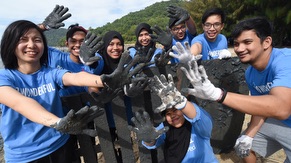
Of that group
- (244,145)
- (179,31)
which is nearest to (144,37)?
(179,31)

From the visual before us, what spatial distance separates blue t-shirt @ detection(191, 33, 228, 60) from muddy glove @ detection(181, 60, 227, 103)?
1355 millimetres

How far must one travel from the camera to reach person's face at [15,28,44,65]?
1.59 metres

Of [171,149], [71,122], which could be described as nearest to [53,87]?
[71,122]

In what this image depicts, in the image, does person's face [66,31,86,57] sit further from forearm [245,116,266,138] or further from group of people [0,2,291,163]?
forearm [245,116,266,138]

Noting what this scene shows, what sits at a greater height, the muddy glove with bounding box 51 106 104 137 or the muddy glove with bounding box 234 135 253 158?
the muddy glove with bounding box 51 106 104 137

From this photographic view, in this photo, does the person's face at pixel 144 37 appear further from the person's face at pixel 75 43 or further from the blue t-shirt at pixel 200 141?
the blue t-shirt at pixel 200 141

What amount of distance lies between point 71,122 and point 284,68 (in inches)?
62.4

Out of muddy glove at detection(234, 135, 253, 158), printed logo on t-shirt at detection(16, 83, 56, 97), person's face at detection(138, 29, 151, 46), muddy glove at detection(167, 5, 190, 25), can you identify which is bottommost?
muddy glove at detection(234, 135, 253, 158)

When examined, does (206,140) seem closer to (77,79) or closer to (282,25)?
(77,79)

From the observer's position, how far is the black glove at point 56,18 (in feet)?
9.33

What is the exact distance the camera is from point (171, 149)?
6.08 feet

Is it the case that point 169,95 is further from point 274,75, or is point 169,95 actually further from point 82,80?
point 274,75

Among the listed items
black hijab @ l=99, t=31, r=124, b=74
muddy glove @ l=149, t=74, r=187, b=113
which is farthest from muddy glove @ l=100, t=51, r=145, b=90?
black hijab @ l=99, t=31, r=124, b=74

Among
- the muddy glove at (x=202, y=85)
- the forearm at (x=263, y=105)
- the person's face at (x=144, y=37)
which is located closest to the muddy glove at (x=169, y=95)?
the muddy glove at (x=202, y=85)
